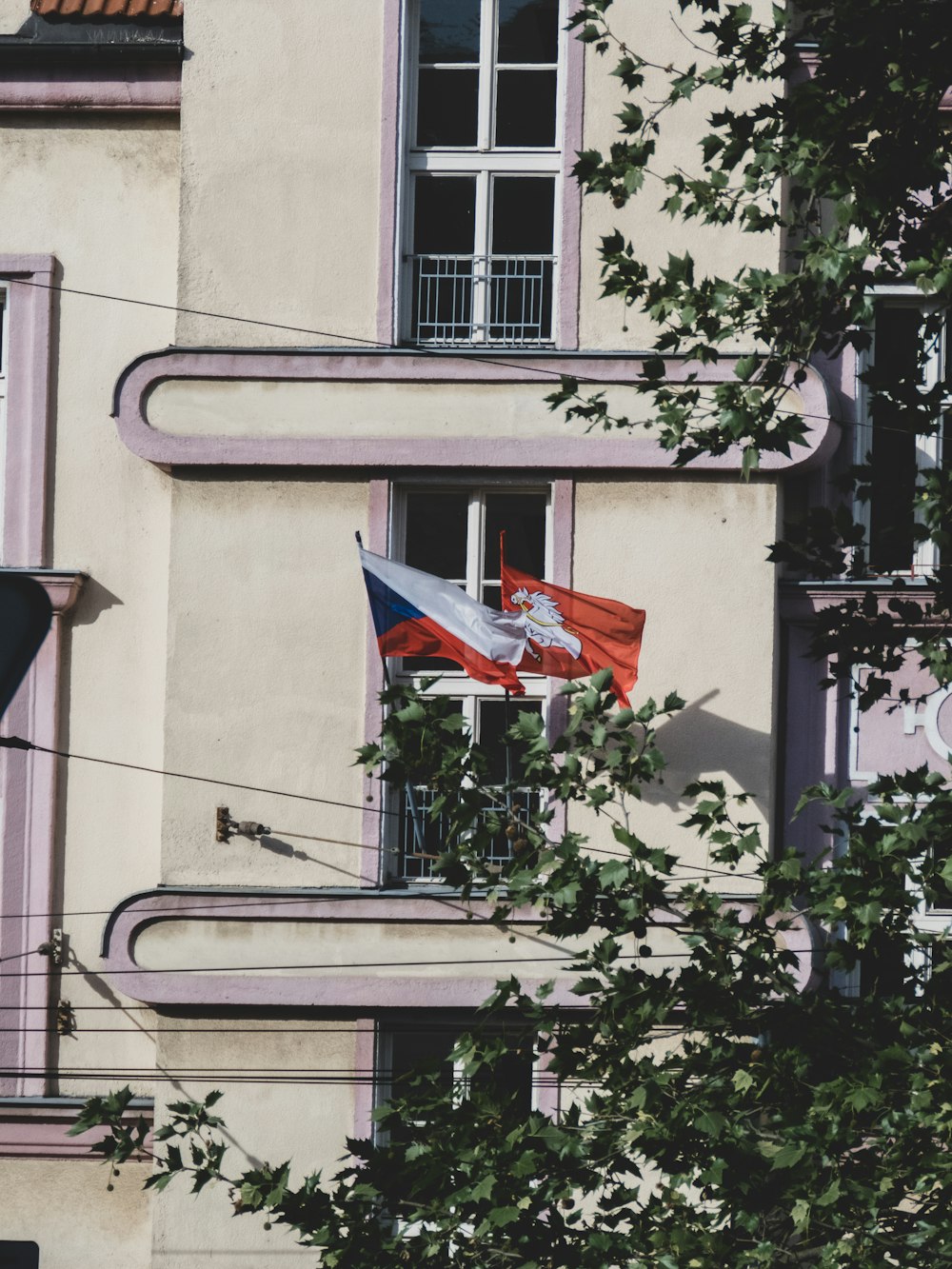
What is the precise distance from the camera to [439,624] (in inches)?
492

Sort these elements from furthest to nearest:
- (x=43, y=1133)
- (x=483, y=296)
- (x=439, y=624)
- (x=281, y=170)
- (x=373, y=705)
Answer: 1. (x=483, y=296)
2. (x=281, y=170)
3. (x=43, y=1133)
4. (x=373, y=705)
5. (x=439, y=624)

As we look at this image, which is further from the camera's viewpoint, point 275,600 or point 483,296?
point 483,296

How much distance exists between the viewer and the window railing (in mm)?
13680

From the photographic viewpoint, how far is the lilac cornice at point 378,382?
1314 cm

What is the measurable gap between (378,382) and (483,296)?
3.51ft

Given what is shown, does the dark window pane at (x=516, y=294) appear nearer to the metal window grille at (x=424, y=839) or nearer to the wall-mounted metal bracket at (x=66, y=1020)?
the metal window grille at (x=424, y=839)

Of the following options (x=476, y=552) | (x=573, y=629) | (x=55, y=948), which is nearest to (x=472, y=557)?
(x=476, y=552)

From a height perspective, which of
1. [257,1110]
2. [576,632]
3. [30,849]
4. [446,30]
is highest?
[446,30]

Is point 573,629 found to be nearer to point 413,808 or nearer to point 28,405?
point 413,808

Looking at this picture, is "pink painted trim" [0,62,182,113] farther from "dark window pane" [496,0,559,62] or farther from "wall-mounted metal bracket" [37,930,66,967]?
"wall-mounted metal bracket" [37,930,66,967]

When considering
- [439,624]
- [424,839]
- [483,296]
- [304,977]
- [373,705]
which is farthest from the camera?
[483,296]

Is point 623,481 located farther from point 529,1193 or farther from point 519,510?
point 529,1193

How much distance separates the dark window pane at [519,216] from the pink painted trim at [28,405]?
10.4 feet

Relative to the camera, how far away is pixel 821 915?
805cm
